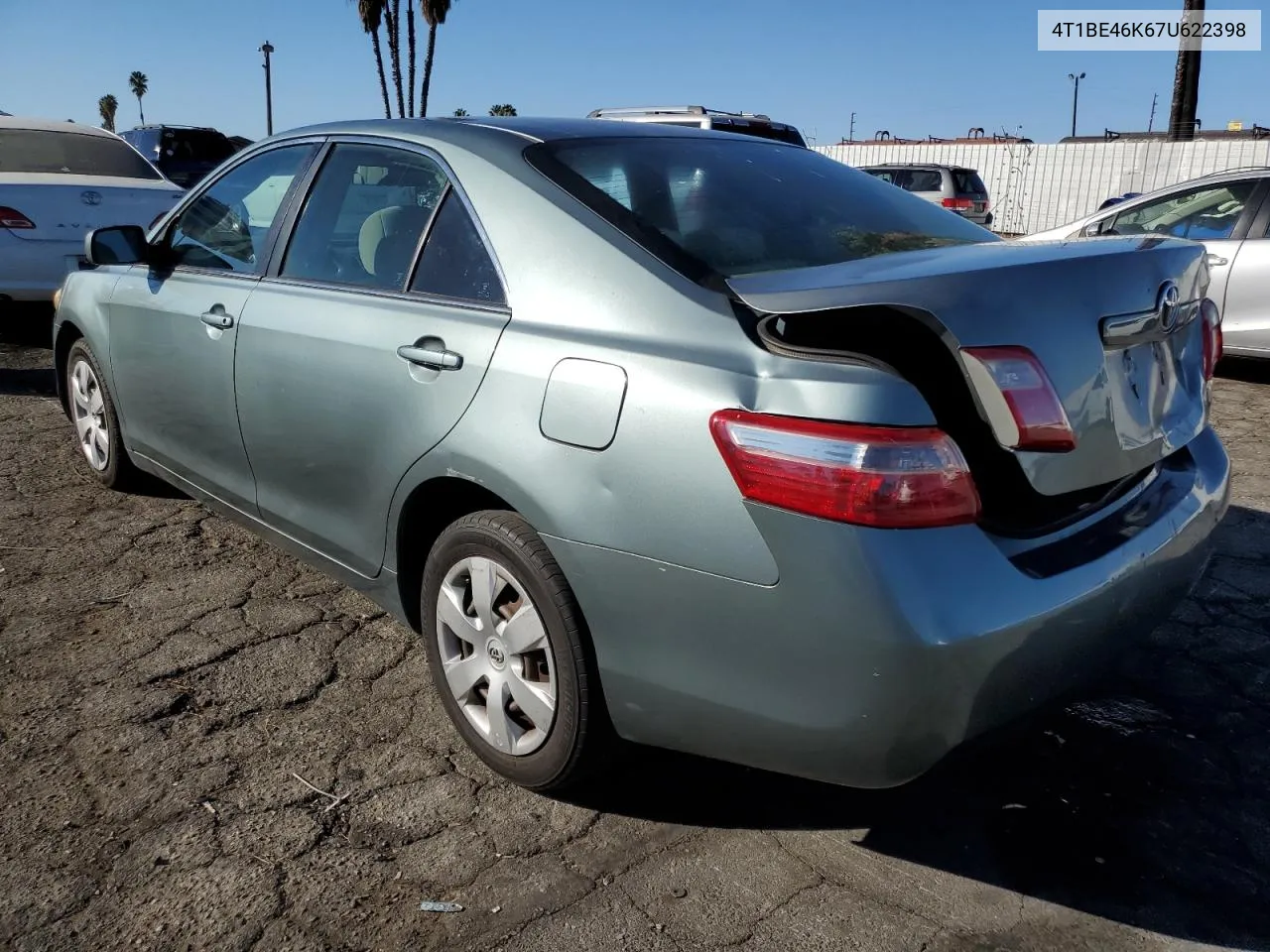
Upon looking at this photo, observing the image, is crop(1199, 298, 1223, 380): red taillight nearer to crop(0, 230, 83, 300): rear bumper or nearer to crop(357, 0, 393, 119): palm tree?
crop(0, 230, 83, 300): rear bumper

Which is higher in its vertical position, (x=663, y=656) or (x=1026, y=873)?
(x=663, y=656)

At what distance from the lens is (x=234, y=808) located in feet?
8.02

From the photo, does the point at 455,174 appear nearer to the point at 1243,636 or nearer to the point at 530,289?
the point at 530,289

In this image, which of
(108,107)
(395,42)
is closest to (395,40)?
(395,42)

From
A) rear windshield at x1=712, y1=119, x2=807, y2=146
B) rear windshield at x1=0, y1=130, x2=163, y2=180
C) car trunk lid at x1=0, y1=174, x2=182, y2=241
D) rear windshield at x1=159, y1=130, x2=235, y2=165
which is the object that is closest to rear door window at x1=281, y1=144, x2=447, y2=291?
car trunk lid at x1=0, y1=174, x2=182, y2=241

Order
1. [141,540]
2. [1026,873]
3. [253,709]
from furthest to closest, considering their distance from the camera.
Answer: [141,540]
[253,709]
[1026,873]

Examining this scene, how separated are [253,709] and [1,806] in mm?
628

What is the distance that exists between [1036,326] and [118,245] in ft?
10.8

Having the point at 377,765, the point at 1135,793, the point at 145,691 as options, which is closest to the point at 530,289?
the point at 377,765

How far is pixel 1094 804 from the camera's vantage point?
2506 millimetres

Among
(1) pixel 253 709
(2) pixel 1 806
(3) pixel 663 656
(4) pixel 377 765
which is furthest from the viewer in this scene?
(1) pixel 253 709

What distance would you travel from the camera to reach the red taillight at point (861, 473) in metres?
1.80

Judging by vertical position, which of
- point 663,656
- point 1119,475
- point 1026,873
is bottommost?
point 1026,873

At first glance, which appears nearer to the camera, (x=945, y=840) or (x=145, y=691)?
(x=945, y=840)
